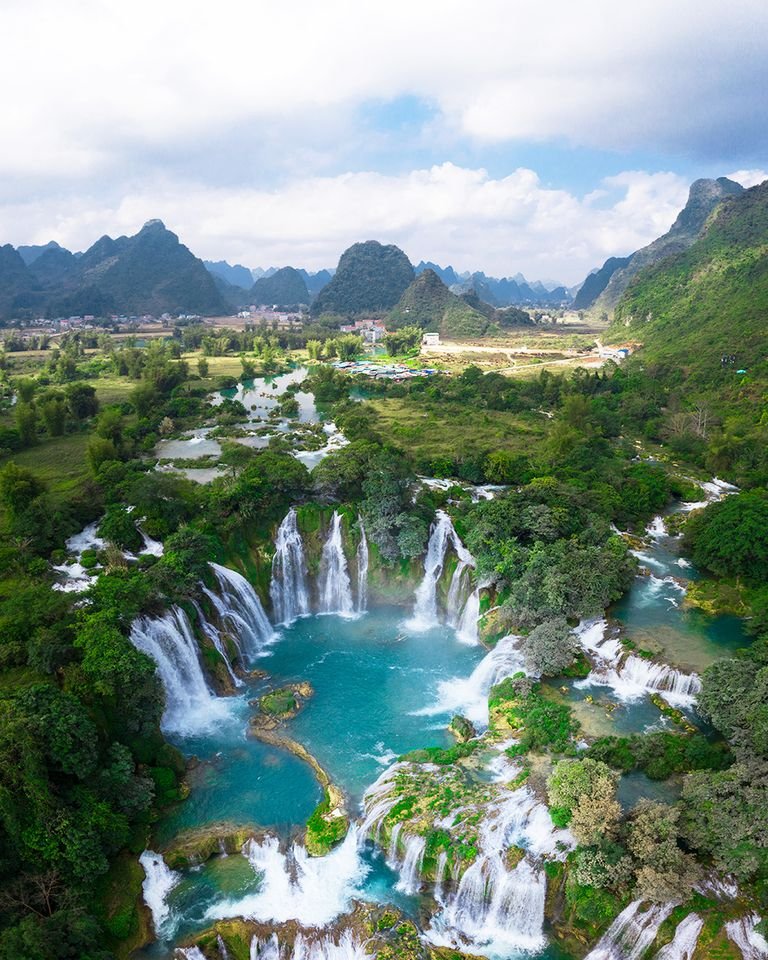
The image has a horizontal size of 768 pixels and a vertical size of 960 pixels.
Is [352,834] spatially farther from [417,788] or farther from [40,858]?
[40,858]

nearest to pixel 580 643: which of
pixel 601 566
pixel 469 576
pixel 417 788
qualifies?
pixel 601 566

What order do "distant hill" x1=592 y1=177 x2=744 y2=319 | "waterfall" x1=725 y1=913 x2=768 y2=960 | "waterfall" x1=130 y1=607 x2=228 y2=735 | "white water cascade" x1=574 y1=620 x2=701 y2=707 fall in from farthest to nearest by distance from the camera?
"distant hill" x1=592 y1=177 x2=744 y2=319
"waterfall" x1=130 y1=607 x2=228 y2=735
"white water cascade" x1=574 y1=620 x2=701 y2=707
"waterfall" x1=725 y1=913 x2=768 y2=960

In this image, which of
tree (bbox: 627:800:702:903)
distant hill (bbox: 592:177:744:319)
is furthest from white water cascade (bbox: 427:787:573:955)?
distant hill (bbox: 592:177:744:319)

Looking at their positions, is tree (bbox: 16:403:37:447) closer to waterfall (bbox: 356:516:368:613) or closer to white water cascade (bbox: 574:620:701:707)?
waterfall (bbox: 356:516:368:613)

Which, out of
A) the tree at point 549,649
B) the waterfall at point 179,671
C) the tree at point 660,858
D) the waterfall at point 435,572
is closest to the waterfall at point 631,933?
the tree at point 660,858

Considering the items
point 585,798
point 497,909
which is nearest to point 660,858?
point 585,798

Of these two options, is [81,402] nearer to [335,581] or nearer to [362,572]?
[335,581]
